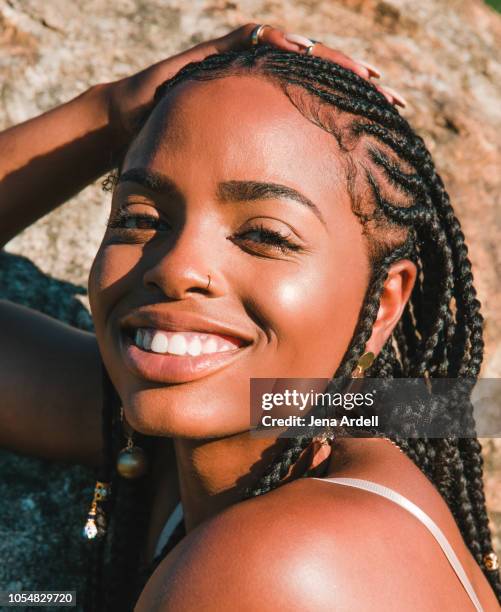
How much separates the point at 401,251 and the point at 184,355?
759 mm

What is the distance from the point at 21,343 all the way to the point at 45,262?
0.69 meters

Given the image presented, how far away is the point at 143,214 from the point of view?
Result: 2.37m

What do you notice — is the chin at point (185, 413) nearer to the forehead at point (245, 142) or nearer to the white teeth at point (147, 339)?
the white teeth at point (147, 339)

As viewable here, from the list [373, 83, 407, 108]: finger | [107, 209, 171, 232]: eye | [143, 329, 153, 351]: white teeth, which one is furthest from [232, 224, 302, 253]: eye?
[373, 83, 407, 108]: finger

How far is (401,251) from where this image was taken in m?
2.52

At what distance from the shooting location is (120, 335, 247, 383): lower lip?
221 centimetres

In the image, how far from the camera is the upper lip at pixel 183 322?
Answer: 2170mm

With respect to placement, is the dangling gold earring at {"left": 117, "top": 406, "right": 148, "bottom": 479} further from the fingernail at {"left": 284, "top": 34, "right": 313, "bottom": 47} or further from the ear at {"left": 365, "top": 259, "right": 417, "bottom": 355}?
the fingernail at {"left": 284, "top": 34, "right": 313, "bottom": 47}

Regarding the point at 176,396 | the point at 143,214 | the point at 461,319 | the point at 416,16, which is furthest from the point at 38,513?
the point at 416,16

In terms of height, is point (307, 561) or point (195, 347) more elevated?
point (195, 347)

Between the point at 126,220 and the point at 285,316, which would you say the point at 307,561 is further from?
the point at 126,220

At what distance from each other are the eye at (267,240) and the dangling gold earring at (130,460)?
105cm

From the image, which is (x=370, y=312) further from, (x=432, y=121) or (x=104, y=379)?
(x=432, y=121)

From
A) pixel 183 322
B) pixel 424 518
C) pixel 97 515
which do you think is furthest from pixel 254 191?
pixel 97 515
